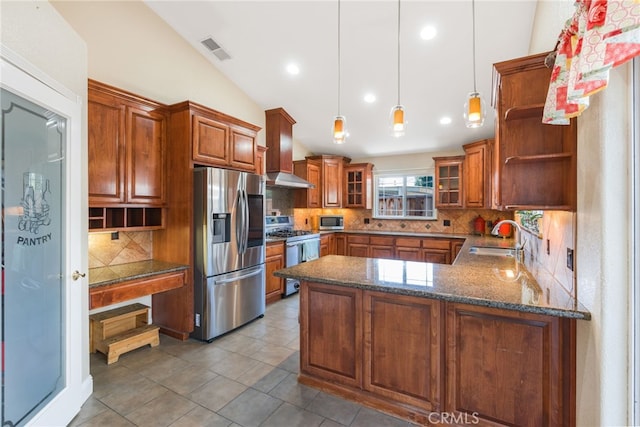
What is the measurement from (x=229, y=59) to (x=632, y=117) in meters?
3.89

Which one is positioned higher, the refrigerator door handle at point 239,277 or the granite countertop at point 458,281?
the granite countertop at point 458,281

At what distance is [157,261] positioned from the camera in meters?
3.14

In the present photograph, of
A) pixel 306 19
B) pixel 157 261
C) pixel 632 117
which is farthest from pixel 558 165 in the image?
pixel 157 261

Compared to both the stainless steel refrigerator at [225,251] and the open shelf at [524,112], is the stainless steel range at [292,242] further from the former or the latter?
the open shelf at [524,112]

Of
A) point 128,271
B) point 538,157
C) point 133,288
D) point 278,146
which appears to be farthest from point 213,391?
point 278,146

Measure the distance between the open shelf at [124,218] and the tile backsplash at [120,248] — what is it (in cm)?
14

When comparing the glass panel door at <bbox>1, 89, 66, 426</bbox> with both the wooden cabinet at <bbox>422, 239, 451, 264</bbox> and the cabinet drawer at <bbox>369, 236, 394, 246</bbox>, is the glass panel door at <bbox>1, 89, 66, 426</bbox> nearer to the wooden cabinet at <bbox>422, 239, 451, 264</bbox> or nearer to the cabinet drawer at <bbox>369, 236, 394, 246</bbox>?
the cabinet drawer at <bbox>369, 236, 394, 246</bbox>

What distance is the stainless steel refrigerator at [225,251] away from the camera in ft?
9.67

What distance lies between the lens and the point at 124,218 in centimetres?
281

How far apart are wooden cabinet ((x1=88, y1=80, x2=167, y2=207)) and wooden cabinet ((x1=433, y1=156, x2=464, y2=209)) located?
15.0 ft

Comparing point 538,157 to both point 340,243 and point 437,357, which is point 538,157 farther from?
point 340,243

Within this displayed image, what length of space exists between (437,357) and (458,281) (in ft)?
1.61

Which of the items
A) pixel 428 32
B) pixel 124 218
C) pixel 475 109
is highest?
pixel 428 32

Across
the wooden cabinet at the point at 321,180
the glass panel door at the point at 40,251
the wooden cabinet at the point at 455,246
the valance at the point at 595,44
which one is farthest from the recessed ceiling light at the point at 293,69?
the wooden cabinet at the point at 455,246
